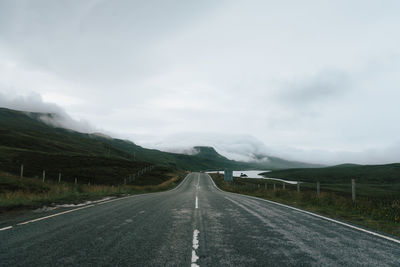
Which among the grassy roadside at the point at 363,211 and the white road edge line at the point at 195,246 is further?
the grassy roadside at the point at 363,211

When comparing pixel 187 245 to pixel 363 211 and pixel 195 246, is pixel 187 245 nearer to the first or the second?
pixel 195 246

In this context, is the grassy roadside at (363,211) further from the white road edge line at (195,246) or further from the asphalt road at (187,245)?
the white road edge line at (195,246)

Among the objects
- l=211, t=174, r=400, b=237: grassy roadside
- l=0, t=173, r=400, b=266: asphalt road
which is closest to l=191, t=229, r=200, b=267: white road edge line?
l=0, t=173, r=400, b=266: asphalt road

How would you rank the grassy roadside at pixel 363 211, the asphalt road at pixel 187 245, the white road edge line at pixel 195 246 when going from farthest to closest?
1. the grassy roadside at pixel 363 211
2. the asphalt road at pixel 187 245
3. the white road edge line at pixel 195 246

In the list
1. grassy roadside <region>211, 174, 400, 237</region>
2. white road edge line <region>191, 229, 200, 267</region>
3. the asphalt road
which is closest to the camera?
white road edge line <region>191, 229, 200, 267</region>

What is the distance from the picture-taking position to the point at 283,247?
4.88 metres

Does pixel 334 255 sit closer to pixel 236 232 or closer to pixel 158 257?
pixel 236 232

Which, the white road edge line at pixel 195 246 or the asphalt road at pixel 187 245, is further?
the asphalt road at pixel 187 245

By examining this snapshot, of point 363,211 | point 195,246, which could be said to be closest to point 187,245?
point 195,246

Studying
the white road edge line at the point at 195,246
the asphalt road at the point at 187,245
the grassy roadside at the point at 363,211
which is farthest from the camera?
the grassy roadside at the point at 363,211

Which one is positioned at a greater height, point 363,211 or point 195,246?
point 195,246

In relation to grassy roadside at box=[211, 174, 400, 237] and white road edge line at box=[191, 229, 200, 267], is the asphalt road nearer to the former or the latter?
white road edge line at box=[191, 229, 200, 267]

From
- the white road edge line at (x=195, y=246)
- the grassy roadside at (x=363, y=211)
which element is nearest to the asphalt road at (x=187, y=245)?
the white road edge line at (x=195, y=246)

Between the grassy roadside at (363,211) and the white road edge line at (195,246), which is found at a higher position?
the white road edge line at (195,246)
